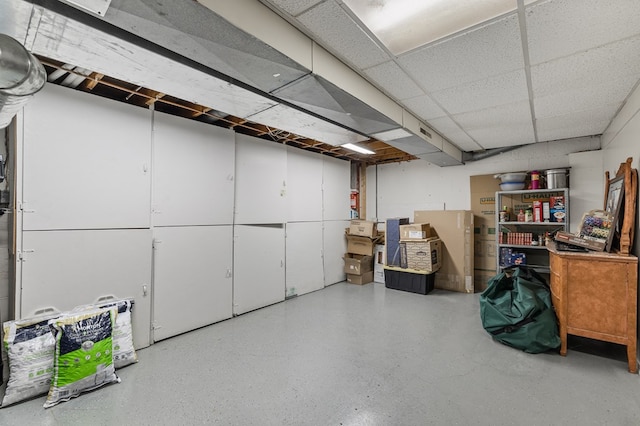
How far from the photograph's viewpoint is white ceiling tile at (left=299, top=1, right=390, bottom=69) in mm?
1703

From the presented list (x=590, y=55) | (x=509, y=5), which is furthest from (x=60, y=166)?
(x=590, y=55)

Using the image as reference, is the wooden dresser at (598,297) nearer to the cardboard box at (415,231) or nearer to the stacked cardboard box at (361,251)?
the cardboard box at (415,231)

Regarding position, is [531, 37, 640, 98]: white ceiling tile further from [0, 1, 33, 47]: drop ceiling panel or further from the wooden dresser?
[0, 1, 33, 47]: drop ceiling panel

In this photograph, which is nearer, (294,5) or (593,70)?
(294,5)

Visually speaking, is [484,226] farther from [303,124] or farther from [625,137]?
[303,124]

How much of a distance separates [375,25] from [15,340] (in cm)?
333

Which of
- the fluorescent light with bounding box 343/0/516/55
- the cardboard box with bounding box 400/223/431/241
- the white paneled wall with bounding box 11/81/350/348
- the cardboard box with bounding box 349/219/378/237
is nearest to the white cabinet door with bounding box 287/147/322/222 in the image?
the white paneled wall with bounding box 11/81/350/348

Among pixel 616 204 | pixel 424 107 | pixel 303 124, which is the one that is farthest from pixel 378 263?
pixel 616 204

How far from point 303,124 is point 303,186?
6.08ft

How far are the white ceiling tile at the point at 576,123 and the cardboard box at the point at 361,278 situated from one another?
3602mm

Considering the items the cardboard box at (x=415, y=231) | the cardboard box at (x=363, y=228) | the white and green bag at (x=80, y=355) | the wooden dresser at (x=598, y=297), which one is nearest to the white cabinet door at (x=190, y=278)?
the white and green bag at (x=80, y=355)

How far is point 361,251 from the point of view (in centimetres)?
571

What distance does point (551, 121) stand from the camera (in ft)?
11.6

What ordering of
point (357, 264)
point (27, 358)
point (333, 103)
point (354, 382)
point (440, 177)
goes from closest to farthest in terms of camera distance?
point (27, 358) → point (354, 382) → point (333, 103) → point (357, 264) → point (440, 177)
